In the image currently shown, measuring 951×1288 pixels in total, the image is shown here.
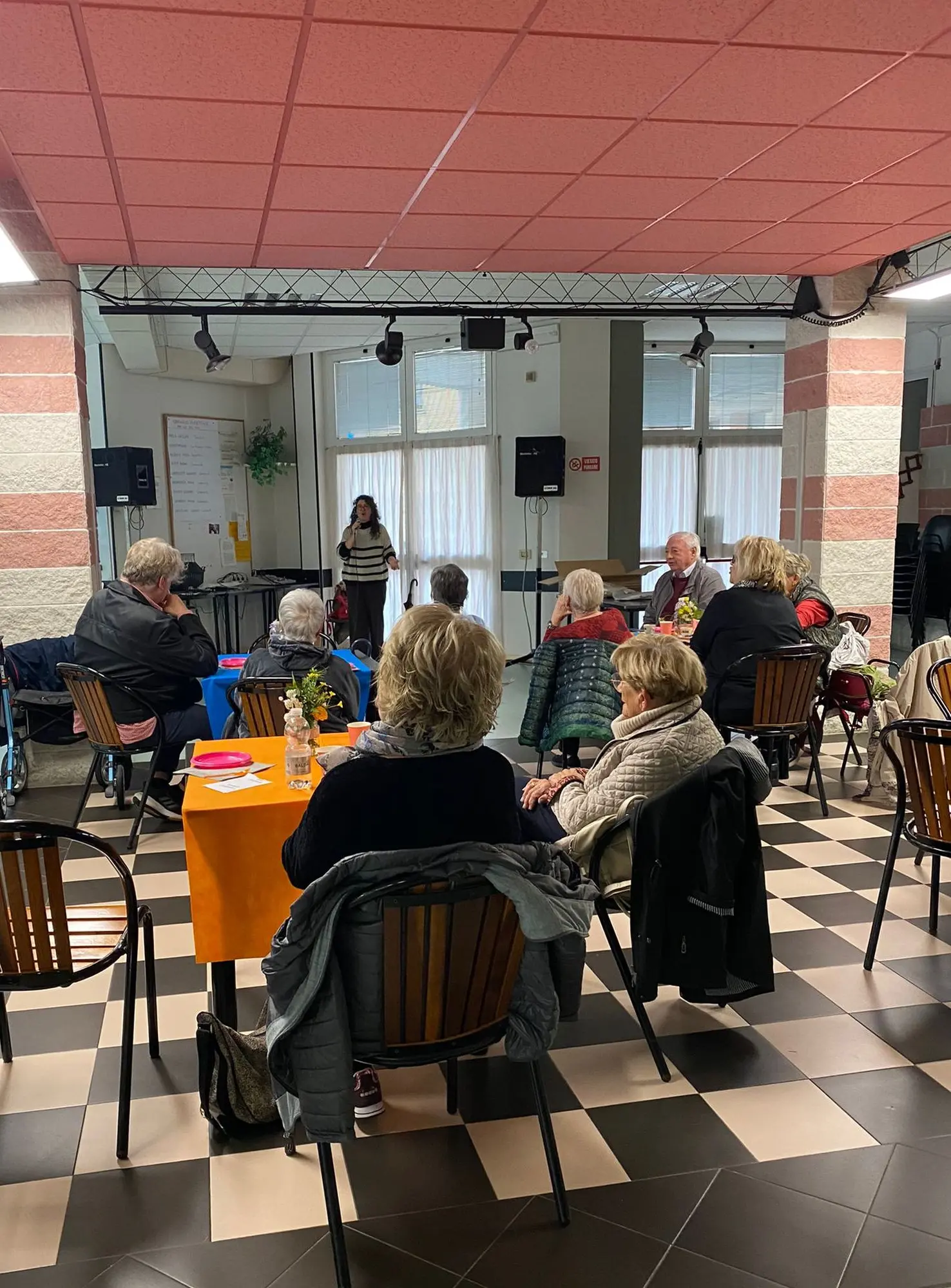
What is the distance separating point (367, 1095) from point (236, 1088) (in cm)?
33

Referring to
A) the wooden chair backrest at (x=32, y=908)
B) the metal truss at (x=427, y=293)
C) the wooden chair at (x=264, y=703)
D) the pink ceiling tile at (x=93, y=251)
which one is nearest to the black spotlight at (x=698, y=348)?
the metal truss at (x=427, y=293)

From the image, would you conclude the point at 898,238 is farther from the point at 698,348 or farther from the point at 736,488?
the point at 736,488

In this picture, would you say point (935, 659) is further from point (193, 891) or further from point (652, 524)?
point (652, 524)

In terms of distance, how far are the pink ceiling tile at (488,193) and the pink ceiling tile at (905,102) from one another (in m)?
1.13

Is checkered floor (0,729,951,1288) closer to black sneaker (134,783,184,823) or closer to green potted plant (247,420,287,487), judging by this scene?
black sneaker (134,783,184,823)

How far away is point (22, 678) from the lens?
208 inches

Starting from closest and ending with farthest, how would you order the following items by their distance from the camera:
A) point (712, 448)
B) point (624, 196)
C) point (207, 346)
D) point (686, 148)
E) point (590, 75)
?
point (590, 75) < point (686, 148) < point (624, 196) < point (207, 346) < point (712, 448)

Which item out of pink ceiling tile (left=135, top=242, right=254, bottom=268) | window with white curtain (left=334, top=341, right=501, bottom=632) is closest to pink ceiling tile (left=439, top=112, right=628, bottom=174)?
pink ceiling tile (left=135, top=242, right=254, bottom=268)

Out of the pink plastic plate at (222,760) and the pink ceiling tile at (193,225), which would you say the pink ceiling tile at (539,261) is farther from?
the pink plastic plate at (222,760)

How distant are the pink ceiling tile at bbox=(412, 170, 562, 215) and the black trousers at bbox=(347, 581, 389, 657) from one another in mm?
5336

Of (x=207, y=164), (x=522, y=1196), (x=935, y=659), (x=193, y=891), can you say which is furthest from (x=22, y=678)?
(x=935, y=659)

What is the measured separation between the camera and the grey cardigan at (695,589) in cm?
631

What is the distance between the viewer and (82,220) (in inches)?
181

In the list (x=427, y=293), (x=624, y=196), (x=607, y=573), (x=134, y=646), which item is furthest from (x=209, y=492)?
(x=624, y=196)
